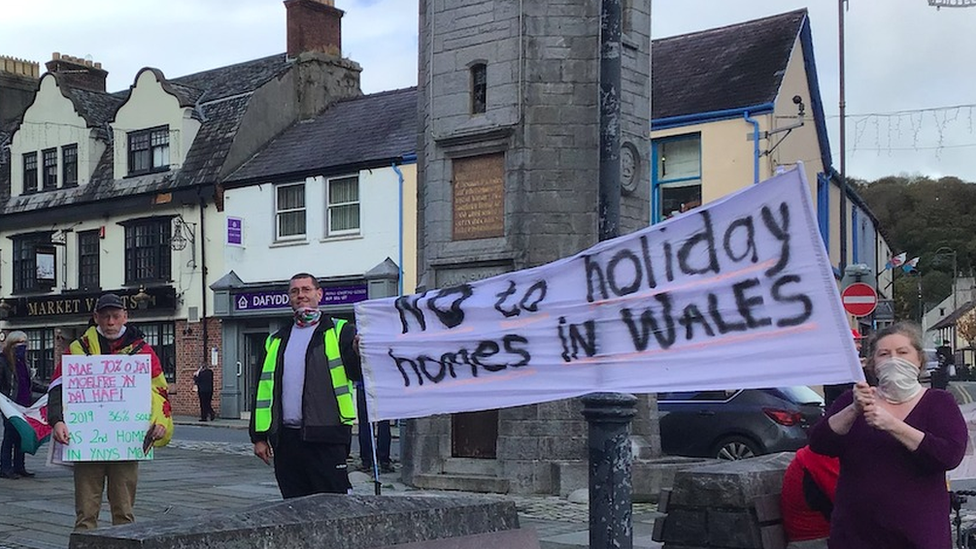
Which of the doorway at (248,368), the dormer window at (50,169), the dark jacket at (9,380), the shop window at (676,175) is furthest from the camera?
the dormer window at (50,169)

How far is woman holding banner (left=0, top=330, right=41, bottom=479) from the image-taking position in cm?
1436

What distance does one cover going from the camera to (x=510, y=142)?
13.2m

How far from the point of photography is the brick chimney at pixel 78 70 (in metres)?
39.4

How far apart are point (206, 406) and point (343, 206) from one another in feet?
21.8

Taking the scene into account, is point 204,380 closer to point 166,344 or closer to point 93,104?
point 166,344

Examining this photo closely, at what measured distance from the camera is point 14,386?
14.4 m

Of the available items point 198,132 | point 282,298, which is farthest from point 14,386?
point 198,132

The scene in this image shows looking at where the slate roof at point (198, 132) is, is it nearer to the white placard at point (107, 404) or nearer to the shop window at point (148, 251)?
the shop window at point (148, 251)

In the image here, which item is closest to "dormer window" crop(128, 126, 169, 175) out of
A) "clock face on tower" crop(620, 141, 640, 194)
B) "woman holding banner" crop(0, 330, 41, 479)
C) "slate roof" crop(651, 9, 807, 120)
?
"slate roof" crop(651, 9, 807, 120)

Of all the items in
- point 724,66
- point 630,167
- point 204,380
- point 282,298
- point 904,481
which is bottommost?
point 204,380

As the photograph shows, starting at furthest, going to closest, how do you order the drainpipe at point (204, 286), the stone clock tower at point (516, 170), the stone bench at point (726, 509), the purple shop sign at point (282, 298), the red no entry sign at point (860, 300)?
the drainpipe at point (204, 286)
the purple shop sign at point (282, 298)
the red no entry sign at point (860, 300)
the stone clock tower at point (516, 170)
the stone bench at point (726, 509)

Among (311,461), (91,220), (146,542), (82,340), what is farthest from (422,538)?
(91,220)

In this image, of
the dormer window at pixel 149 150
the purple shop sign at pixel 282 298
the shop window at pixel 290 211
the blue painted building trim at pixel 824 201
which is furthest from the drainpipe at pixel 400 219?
the blue painted building trim at pixel 824 201

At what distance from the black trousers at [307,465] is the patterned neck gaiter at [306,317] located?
0.65 m
